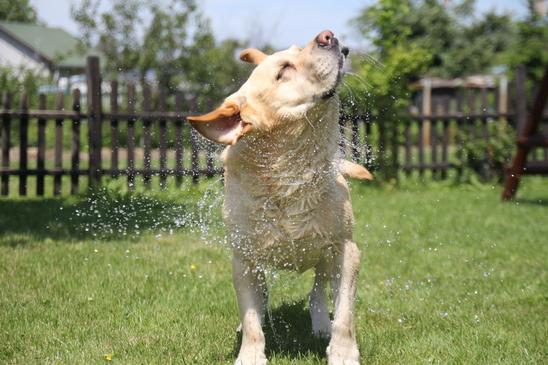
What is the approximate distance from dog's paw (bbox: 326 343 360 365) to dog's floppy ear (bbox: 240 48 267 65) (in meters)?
1.56

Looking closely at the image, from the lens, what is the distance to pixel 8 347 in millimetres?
3469

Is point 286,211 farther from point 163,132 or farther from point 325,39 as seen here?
point 163,132

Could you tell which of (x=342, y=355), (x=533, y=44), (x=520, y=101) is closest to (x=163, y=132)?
(x=520, y=101)

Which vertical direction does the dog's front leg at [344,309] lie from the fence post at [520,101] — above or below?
below

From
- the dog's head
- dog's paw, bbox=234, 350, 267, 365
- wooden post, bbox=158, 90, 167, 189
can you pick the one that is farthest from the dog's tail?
wooden post, bbox=158, 90, 167, 189

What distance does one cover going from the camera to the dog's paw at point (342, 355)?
3129mm

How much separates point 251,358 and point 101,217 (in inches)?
185

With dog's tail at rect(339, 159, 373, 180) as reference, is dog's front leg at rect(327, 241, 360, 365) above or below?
below

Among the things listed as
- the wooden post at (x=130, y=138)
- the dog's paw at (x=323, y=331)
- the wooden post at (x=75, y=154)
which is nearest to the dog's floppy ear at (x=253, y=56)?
the dog's paw at (x=323, y=331)

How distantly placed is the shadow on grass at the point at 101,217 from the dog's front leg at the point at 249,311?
2.82 meters

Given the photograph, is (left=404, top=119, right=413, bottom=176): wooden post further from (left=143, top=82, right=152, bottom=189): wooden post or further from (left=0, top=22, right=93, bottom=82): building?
(left=0, top=22, right=93, bottom=82): building

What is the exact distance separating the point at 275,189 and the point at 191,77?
2083 cm

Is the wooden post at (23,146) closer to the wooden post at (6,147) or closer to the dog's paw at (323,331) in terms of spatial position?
the wooden post at (6,147)

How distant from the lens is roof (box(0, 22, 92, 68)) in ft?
131
